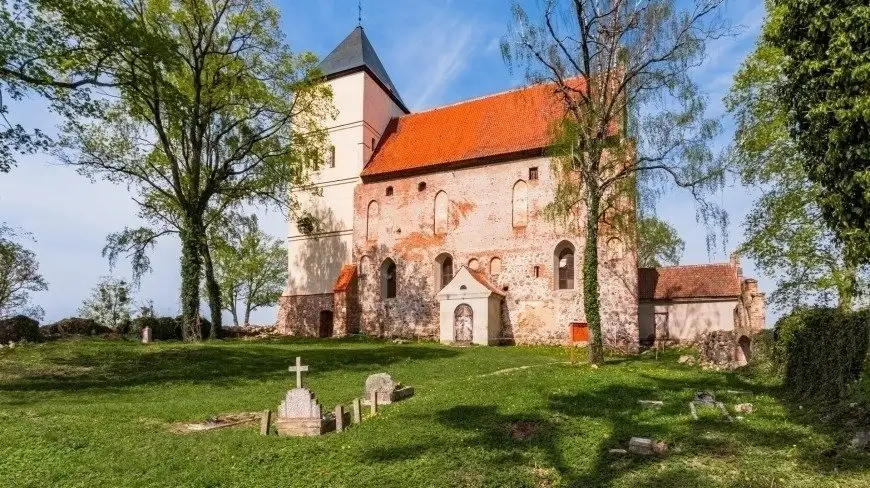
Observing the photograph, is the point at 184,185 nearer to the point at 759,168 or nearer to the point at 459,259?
the point at 459,259

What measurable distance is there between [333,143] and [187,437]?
26964 millimetres

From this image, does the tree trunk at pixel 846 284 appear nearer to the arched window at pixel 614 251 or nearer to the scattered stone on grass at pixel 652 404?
the scattered stone on grass at pixel 652 404

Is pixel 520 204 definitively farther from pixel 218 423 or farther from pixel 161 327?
pixel 218 423

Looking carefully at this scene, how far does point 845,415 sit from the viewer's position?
9070mm

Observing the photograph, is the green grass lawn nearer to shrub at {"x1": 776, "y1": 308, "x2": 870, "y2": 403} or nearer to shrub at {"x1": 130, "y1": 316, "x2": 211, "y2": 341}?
shrub at {"x1": 776, "y1": 308, "x2": 870, "y2": 403}

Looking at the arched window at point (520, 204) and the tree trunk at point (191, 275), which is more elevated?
the arched window at point (520, 204)

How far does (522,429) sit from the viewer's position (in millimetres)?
9195

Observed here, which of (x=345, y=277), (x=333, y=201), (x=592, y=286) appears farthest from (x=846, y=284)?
(x=333, y=201)

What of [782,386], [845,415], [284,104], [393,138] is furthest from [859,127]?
[393,138]

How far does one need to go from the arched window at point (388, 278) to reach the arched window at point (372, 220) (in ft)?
5.77

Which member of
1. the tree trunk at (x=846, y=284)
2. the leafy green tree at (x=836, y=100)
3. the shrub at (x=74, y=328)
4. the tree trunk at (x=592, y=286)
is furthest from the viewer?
the shrub at (x=74, y=328)

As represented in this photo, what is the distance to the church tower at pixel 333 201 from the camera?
33406 millimetres

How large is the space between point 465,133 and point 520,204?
6.00 metres

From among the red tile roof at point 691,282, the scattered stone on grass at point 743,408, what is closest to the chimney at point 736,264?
the red tile roof at point 691,282
